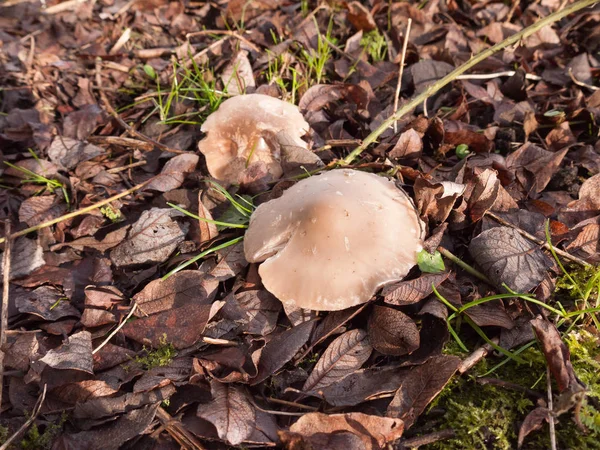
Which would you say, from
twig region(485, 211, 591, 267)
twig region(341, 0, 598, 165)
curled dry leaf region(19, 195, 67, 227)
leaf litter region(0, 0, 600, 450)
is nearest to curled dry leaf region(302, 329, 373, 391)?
leaf litter region(0, 0, 600, 450)

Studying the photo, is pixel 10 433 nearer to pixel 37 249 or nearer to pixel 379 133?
pixel 37 249

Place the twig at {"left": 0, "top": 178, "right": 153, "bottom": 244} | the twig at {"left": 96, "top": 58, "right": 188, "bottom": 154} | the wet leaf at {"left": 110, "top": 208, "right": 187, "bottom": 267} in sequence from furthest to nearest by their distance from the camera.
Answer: the twig at {"left": 96, "top": 58, "right": 188, "bottom": 154}, the twig at {"left": 0, "top": 178, "right": 153, "bottom": 244}, the wet leaf at {"left": 110, "top": 208, "right": 187, "bottom": 267}

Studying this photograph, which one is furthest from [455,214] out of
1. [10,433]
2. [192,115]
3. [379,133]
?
[10,433]

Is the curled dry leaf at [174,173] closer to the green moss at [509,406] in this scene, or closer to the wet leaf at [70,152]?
the wet leaf at [70,152]

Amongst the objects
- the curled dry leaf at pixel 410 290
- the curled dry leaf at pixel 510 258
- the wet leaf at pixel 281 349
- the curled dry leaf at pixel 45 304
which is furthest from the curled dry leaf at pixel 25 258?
the curled dry leaf at pixel 510 258

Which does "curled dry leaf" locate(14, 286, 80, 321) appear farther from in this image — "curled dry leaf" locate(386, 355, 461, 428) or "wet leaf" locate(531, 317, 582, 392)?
"wet leaf" locate(531, 317, 582, 392)

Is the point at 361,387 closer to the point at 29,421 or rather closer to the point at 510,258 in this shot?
the point at 510,258

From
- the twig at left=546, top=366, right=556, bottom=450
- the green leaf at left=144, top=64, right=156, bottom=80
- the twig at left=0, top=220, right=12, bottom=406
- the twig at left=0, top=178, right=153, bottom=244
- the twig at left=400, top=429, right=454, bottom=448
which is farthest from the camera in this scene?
the green leaf at left=144, top=64, right=156, bottom=80

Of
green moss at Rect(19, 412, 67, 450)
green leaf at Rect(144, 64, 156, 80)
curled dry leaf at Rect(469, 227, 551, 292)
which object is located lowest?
green moss at Rect(19, 412, 67, 450)
